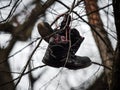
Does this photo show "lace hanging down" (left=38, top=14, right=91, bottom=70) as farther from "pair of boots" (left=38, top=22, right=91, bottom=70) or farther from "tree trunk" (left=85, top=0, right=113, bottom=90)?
"tree trunk" (left=85, top=0, right=113, bottom=90)

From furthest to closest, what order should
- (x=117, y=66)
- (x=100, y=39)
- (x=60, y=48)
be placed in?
(x=100, y=39)
(x=60, y=48)
(x=117, y=66)

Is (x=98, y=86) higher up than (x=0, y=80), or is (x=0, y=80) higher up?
(x=0, y=80)

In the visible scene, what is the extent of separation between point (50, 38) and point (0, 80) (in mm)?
1921

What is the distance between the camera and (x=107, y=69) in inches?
140

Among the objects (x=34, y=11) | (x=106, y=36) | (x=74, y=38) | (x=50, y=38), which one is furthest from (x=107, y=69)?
(x=34, y=11)

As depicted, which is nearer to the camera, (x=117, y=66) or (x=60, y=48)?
(x=117, y=66)

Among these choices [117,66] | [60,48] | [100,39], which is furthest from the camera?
[100,39]

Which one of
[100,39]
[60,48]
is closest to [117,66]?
[60,48]

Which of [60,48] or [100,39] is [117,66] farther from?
[100,39]

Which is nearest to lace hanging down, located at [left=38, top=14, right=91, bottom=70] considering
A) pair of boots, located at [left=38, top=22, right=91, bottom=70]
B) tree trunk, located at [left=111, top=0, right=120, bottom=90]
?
pair of boots, located at [left=38, top=22, right=91, bottom=70]

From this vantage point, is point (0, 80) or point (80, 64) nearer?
point (80, 64)

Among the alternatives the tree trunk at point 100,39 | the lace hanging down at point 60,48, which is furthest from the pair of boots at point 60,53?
the tree trunk at point 100,39

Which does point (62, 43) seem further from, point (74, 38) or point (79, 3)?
point (79, 3)

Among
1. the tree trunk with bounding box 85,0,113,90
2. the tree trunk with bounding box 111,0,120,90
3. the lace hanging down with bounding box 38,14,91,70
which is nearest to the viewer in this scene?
the tree trunk with bounding box 111,0,120,90
